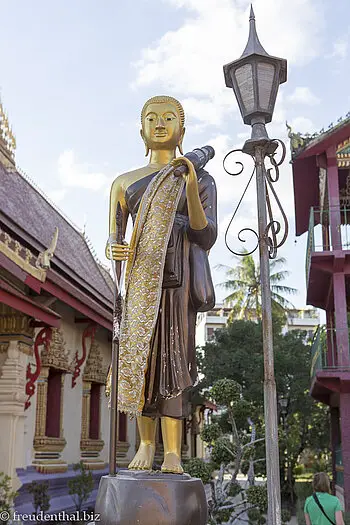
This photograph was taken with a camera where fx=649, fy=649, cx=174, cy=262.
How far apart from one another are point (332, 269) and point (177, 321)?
8688mm

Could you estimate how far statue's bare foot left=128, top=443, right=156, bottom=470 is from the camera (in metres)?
3.16

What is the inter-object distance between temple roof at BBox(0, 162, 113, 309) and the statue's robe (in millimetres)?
5465

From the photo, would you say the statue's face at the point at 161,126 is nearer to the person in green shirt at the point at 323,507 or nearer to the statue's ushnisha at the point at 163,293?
the statue's ushnisha at the point at 163,293

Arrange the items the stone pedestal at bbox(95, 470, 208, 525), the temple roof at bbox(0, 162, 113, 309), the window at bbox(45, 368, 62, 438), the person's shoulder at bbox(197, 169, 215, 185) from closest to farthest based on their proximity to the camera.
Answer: the stone pedestal at bbox(95, 470, 208, 525) < the person's shoulder at bbox(197, 169, 215, 185) < the temple roof at bbox(0, 162, 113, 309) < the window at bbox(45, 368, 62, 438)

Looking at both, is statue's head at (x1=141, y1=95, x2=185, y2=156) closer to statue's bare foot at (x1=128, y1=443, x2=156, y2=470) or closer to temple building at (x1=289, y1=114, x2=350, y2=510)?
statue's bare foot at (x1=128, y1=443, x2=156, y2=470)

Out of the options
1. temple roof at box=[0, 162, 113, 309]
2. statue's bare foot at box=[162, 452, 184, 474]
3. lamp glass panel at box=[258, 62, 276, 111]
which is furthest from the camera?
temple roof at box=[0, 162, 113, 309]

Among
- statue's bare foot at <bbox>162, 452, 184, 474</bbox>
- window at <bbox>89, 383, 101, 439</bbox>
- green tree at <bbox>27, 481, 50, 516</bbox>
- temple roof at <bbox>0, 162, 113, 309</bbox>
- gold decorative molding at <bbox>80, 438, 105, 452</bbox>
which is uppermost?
temple roof at <bbox>0, 162, 113, 309</bbox>

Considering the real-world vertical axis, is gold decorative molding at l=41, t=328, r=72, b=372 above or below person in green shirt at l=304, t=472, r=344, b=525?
above

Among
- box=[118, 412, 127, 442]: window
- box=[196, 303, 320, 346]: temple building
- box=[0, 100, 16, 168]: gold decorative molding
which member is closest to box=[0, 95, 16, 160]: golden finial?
box=[0, 100, 16, 168]: gold decorative molding

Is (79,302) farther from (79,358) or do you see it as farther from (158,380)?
(158,380)

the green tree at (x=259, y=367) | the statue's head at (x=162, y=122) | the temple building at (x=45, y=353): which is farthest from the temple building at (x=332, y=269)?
the statue's head at (x=162, y=122)

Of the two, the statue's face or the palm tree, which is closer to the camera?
the statue's face

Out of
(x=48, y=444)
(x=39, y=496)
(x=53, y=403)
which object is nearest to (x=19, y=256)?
(x=39, y=496)

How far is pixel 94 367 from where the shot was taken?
11.4 metres
